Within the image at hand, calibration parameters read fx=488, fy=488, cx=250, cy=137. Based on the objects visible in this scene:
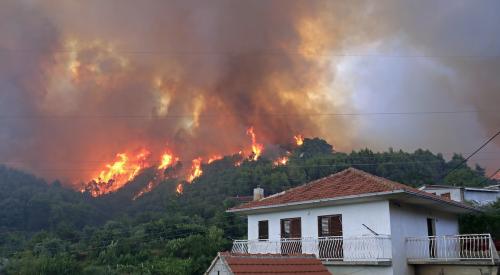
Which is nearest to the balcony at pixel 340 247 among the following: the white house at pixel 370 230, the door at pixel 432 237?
the white house at pixel 370 230

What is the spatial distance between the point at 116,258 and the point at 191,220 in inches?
515

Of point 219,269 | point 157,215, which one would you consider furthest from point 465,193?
point 157,215

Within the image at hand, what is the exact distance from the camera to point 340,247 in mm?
22781

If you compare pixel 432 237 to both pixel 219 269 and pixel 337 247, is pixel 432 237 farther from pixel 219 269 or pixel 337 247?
pixel 219 269

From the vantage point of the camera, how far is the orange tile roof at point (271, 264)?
1362 centimetres

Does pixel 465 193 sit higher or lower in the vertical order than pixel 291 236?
higher

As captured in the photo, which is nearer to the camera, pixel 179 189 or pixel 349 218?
pixel 349 218

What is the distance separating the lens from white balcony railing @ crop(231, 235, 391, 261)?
830 inches

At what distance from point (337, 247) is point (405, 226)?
326 centimetres

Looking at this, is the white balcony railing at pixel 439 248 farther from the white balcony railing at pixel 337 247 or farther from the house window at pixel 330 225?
the house window at pixel 330 225

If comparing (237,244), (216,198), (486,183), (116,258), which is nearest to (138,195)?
(216,198)

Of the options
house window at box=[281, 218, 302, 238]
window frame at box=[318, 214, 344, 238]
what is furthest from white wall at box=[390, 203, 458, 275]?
house window at box=[281, 218, 302, 238]

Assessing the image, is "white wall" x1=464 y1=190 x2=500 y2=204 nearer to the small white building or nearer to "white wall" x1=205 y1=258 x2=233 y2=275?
the small white building

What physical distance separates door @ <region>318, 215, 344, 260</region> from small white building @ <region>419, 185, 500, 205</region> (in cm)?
1725
